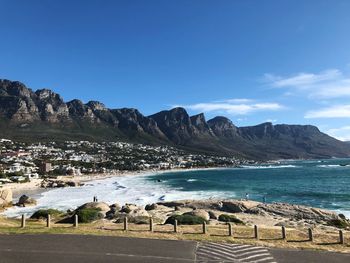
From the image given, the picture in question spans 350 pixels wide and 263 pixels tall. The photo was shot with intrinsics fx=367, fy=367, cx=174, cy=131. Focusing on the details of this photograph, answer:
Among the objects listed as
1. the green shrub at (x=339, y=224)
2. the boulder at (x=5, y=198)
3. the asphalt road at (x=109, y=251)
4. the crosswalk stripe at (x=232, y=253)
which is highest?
the asphalt road at (x=109, y=251)

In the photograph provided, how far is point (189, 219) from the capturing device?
103 ft

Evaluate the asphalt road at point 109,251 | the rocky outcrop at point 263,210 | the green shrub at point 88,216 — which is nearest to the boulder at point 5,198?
the rocky outcrop at point 263,210

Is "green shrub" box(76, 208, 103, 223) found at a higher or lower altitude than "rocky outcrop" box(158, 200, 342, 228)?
higher

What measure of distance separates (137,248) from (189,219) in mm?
12153

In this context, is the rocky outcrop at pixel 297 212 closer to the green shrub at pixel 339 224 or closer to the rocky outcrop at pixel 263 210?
the rocky outcrop at pixel 263 210

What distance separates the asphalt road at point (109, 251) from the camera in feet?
57.9

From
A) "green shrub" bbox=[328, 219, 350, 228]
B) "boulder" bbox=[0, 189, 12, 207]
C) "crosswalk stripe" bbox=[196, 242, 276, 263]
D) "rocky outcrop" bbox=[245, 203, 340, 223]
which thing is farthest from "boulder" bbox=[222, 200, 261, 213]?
"boulder" bbox=[0, 189, 12, 207]

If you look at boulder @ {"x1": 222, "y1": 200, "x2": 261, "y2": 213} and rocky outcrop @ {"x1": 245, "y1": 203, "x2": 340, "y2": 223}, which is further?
boulder @ {"x1": 222, "y1": 200, "x2": 261, "y2": 213}

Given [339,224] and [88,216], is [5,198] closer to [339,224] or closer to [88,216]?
[88,216]

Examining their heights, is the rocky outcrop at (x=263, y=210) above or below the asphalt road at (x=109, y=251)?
below

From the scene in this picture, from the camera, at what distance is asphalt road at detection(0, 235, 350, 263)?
17.7m

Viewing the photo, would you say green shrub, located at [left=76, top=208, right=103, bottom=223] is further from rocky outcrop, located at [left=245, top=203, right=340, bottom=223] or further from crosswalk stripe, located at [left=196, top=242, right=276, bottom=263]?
rocky outcrop, located at [left=245, top=203, right=340, bottom=223]

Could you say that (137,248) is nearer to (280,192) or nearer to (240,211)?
(240,211)

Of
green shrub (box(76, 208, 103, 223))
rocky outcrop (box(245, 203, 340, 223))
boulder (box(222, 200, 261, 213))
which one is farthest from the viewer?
boulder (box(222, 200, 261, 213))
